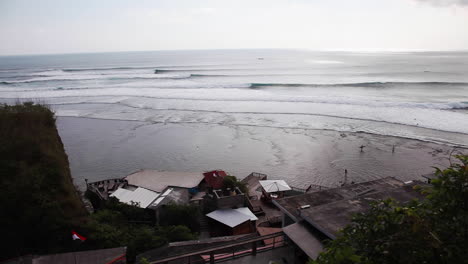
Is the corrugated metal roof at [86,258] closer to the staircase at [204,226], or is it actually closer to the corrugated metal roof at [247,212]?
the staircase at [204,226]

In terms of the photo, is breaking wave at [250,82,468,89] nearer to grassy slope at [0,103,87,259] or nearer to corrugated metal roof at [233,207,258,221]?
corrugated metal roof at [233,207,258,221]

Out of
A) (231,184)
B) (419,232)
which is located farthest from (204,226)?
(419,232)

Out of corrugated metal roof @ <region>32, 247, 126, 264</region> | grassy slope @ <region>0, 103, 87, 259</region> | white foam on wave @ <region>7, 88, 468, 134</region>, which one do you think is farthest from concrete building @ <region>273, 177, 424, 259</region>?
white foam on wave @ <region>7, 88, 468, 134</region>

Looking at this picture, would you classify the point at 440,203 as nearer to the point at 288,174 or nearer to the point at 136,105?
the point at 288,174

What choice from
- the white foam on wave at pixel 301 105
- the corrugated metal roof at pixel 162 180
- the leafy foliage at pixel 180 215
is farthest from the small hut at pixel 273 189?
the white foam on wave at pixel 301 105

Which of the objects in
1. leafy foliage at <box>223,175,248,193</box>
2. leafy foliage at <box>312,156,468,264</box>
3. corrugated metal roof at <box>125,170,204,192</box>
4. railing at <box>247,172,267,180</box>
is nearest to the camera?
leafy foliage at <box>312,156,468,264</box>

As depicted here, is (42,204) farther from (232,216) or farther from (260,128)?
(260,128)
